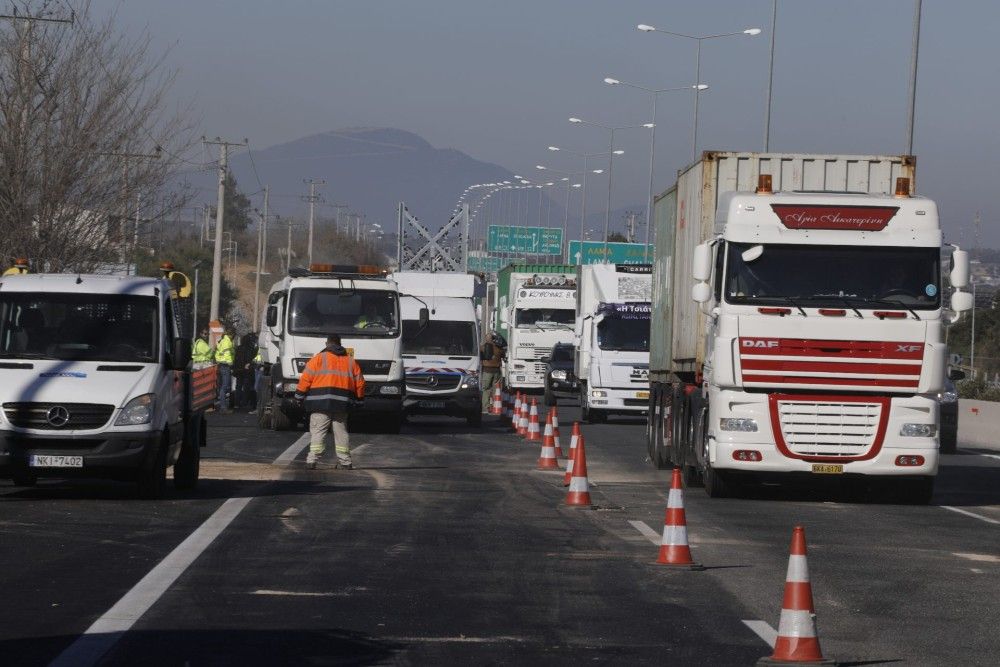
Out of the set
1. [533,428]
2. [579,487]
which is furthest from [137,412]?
[533,428]

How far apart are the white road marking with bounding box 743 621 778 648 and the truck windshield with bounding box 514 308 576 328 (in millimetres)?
41429

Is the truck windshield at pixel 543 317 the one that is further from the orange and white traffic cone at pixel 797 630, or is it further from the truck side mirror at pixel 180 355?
the orange and white traffic cone at pixel 797 630

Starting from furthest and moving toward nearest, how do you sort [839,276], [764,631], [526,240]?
[526,240]
[839,276]
[764,631]

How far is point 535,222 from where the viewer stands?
120 meters

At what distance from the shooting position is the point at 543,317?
51625 mm

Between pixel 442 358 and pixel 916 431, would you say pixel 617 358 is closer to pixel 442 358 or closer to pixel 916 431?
pixel 442 358

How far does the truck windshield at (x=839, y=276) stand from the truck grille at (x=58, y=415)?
6247 millimetres

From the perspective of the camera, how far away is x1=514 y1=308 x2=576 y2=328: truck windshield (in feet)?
168

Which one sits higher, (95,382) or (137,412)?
(95,382)

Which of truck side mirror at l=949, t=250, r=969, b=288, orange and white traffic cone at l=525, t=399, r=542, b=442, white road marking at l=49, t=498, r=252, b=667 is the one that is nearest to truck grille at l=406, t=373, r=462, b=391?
orange and white traffic cone at l=525, t=399, r=542, b=442

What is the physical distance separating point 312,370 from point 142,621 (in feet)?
41.1

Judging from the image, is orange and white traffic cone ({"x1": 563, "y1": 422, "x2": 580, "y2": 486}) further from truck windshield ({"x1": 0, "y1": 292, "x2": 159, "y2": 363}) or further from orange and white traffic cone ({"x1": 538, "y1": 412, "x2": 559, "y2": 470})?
truck windshield ({"x1": 0, "y1": 292, "x2": 159, "y2": 363})

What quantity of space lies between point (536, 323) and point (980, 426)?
17557mm

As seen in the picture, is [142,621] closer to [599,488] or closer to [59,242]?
[599,488]
